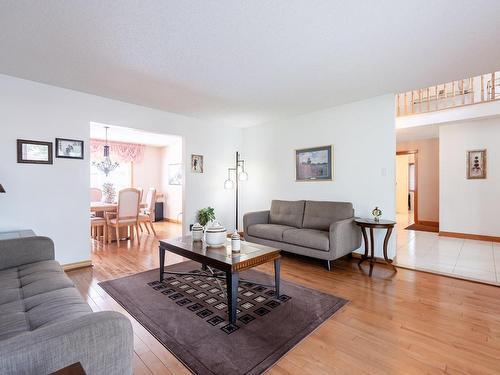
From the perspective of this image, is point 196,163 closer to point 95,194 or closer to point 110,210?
point 110,210

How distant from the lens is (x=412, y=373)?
154cm

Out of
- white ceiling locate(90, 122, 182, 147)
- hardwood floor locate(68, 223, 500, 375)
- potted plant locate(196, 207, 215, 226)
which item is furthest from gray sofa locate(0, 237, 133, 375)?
white ceiling locate(90, 122, 182, 147)

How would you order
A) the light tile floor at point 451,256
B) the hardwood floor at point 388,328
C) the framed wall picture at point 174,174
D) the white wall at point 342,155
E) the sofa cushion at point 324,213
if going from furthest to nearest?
the framed wall picture at point 174,174
the sofa cushion at point 324,213
the white wall at point 342,155
the light tile floor at point 451,256
the hardwood floor at point 388,328

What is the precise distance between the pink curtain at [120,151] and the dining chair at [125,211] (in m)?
2.49

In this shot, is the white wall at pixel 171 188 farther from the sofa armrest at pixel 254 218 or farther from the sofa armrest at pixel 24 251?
the sofa armrest at pixel 24 251

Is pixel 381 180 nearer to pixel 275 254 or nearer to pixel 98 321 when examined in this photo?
pixel 275 254

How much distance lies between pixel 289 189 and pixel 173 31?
3.36 metres

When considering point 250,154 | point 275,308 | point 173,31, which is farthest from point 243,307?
point 250,154

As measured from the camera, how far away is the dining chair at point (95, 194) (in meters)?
6.29

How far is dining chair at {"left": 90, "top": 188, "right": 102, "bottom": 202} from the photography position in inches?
247

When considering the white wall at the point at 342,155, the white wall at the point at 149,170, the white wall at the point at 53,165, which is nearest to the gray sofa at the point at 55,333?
the white wall at the point at 53,165

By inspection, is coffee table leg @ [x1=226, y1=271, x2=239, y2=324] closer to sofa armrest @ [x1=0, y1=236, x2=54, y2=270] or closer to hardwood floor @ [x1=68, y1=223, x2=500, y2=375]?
hardwood floor @ [x1=68, y1=223, x2=500, y2=375]

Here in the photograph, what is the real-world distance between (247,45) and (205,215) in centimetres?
325

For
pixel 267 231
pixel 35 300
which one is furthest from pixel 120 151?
pixel 35 300
